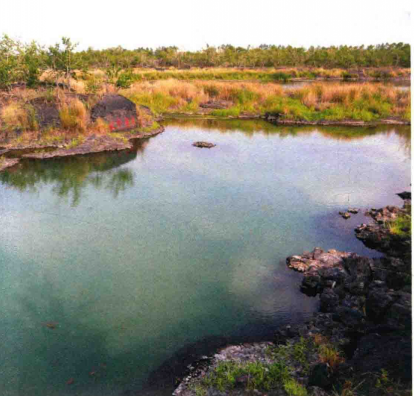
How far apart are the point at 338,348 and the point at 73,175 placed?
29.2 ft

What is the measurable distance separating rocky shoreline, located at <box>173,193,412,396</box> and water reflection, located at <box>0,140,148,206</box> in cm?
597

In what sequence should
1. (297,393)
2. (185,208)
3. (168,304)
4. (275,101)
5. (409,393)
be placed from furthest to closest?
(275,101) → (185,208) → (168,304) → (297,393) → (409,393)

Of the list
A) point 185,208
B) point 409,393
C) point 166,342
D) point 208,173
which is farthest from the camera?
point 208,173

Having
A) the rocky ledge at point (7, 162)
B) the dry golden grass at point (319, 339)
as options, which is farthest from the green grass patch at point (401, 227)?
the rocky ledge at point (7, 162)

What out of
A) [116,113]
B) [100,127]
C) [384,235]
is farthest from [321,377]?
[116,113]

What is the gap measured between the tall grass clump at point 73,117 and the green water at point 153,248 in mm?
2318

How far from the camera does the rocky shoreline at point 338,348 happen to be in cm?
373

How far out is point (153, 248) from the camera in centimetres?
683

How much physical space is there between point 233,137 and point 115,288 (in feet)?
36.7

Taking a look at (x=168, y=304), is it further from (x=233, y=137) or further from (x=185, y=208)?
(x=233, y=137)

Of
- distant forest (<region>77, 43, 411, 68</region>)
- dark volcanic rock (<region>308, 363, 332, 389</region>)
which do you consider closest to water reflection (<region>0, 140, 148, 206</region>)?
dark volcanic rock (<region>308, 363, 332, 389</region>)

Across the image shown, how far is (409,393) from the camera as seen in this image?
130 inches

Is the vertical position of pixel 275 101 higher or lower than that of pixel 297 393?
higher

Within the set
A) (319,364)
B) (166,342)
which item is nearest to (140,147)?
(166,342)
